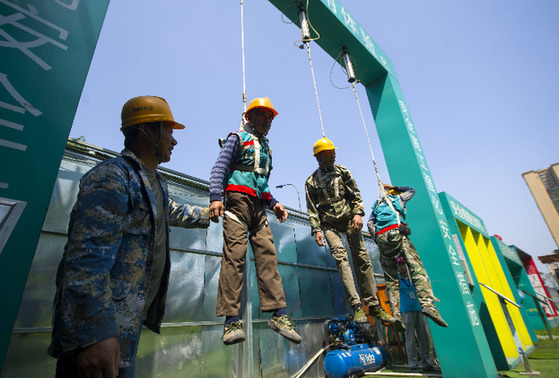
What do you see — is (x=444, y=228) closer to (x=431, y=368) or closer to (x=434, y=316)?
(x=434, y=316)

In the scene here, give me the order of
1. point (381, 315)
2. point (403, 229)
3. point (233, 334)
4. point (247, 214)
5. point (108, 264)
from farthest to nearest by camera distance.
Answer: point (403, 229)
point (381, 315)
point (247, 214)
point (233, 334)
point (108, 264)

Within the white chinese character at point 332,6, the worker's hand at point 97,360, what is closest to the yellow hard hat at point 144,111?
the worker's hand at point 97,360

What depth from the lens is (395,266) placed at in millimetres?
4336

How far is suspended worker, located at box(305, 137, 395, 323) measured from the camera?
3836 millimetres

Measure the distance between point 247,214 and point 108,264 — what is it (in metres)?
1.51

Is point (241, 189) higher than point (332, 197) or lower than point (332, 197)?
lower

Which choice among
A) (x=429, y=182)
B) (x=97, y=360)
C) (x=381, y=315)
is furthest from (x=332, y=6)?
(x=97, y=360)

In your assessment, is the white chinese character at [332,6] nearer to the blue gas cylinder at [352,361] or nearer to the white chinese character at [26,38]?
the white chinese character at [26,38]

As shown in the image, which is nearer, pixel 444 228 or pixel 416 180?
pixel 444 228

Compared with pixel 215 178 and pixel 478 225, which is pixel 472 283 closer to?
pixel 478 225

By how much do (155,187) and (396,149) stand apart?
4101mm

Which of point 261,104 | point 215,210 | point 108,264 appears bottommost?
point 108,264

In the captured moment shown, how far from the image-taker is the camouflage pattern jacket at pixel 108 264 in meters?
1.04

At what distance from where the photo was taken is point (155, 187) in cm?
175
